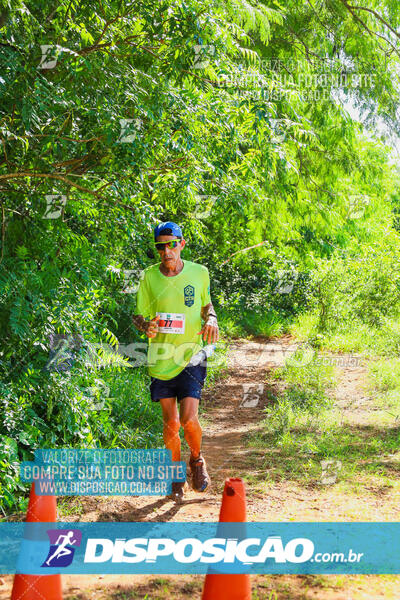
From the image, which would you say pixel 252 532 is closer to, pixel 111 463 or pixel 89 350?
pixel 111 463

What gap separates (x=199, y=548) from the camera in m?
4.16

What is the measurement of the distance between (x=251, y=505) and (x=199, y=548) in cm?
97

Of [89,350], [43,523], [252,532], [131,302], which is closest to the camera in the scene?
[43,523]

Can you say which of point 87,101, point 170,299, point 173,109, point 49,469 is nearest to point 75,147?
point 87,101

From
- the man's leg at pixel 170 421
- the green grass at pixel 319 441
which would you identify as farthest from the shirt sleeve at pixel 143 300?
the green grass at pixel 319 441

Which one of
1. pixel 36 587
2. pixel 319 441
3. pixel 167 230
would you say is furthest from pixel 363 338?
pixel 36 587

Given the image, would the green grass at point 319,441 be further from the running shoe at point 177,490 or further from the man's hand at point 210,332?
the man's hand at point 210,332

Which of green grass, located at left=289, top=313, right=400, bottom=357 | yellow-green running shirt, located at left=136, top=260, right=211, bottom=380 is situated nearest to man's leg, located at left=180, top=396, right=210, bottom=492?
yellow-green running shirt, located at left=136, top=260, right=211, bottom=380

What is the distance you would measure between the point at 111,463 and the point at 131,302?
3.69m

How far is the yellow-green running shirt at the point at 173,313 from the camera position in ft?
16.5

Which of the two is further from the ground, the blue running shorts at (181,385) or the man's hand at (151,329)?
the man's hand at (151,329)

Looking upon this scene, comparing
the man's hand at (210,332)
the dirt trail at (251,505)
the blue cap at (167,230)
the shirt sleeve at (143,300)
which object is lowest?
the dirt trail at (251,505)

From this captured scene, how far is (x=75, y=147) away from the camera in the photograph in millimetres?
5508

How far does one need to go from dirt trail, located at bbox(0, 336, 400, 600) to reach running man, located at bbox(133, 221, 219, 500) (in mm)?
403
